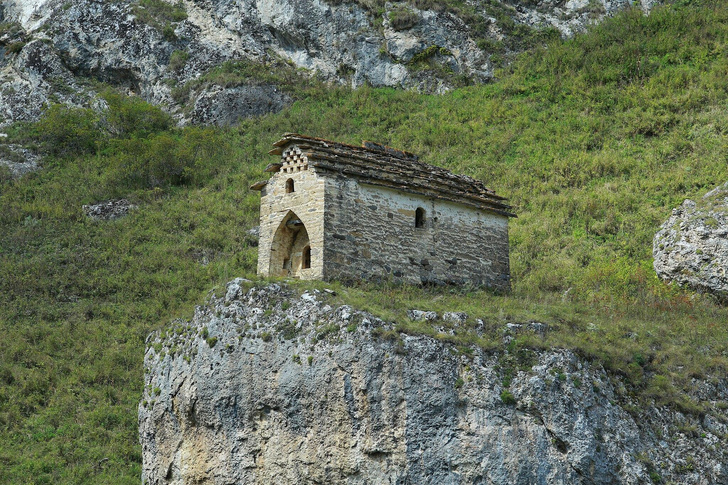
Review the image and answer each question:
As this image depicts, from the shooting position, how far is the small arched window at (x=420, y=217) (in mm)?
22641

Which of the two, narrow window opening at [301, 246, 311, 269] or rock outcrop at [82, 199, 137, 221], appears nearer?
narrow window opening at [301, 246, 311, 269]

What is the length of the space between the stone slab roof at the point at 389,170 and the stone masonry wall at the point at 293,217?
0.66 metres

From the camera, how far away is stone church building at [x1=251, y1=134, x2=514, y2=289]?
20922 millimetres

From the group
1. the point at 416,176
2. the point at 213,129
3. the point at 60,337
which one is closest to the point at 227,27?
the point at 213,129

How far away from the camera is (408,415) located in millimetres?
17141

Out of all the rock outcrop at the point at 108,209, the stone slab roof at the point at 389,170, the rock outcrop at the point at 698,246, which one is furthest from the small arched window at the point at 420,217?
the rock outcrop at the point at 108,209

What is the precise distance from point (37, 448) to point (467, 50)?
34447 millimetres

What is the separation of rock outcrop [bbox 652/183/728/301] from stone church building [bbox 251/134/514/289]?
200 inches

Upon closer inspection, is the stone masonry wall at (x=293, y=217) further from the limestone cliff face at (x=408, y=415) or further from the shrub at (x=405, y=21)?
the shrub at (x=405, y=21)

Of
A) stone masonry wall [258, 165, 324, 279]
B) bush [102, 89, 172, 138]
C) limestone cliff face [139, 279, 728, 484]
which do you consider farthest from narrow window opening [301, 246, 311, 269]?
bush [102, 89, 172, 138]

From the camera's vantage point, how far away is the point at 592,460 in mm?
16891

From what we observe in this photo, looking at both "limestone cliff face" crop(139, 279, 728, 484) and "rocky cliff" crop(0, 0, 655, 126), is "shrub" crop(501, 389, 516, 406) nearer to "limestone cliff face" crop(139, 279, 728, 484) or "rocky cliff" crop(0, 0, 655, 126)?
"limestone cliff face" crop(139, 279, 728, 484)

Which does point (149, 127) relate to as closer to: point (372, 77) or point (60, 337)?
point (372, 77)

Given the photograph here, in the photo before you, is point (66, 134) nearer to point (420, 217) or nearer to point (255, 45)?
point (255, 45)
